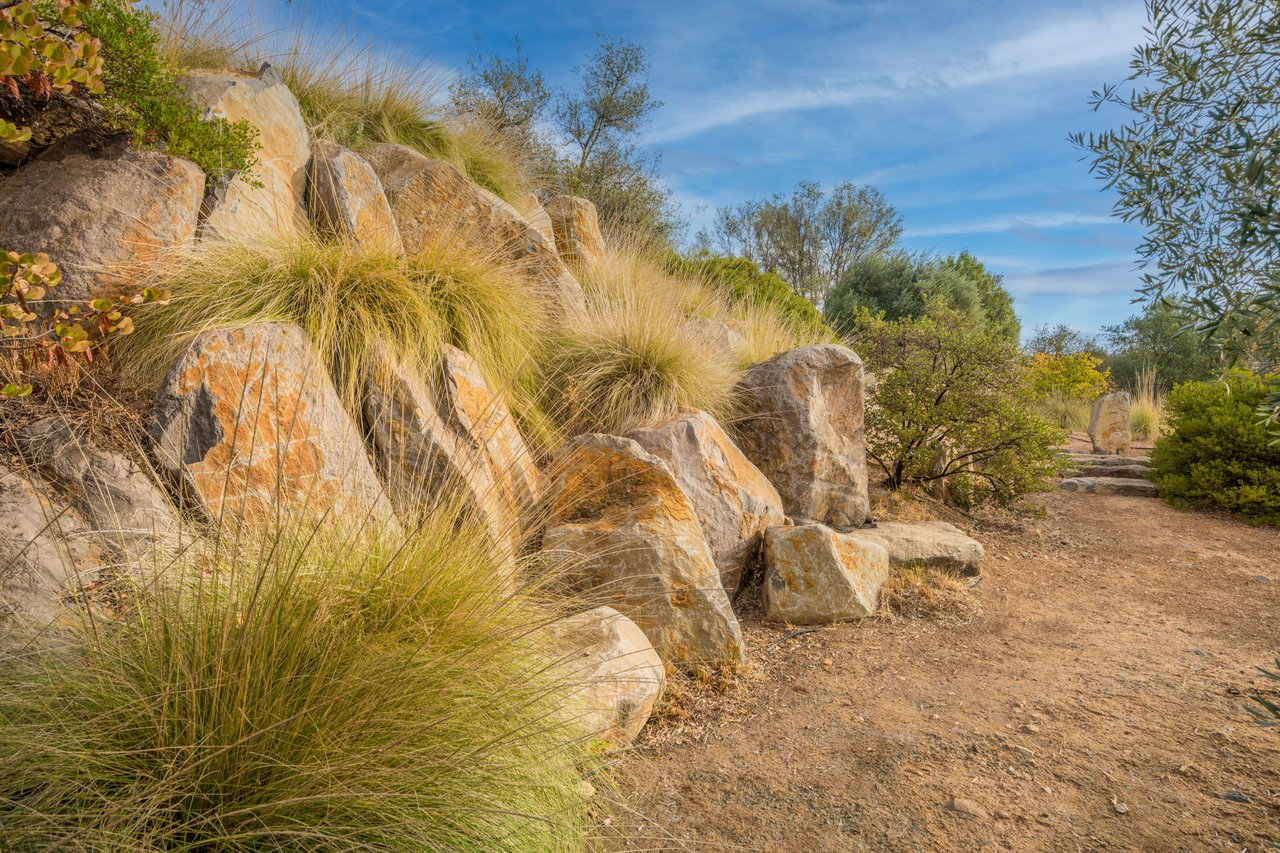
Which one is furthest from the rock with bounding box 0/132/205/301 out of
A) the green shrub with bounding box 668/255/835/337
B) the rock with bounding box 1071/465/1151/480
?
the rock with bounding box 1071/465/1151/480

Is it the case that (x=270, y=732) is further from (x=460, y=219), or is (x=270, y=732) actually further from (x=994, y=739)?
(x=460, y=219)

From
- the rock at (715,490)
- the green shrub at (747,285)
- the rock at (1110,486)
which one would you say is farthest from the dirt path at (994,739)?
the green shrub at (747,285)

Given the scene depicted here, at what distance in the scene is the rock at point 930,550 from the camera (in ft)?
17.2

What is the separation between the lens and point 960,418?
667 cm

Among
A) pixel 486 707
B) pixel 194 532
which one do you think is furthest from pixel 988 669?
pixel 194 532

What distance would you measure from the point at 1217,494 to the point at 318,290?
8.93 meters

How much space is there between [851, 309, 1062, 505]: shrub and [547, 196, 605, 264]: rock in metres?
3.45

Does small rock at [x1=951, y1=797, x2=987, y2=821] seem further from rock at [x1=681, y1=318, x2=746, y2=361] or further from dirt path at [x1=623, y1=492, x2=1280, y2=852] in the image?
rock at [x1=681, y1=318, x2=746, y2=361]

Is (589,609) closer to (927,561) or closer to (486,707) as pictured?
(486,707)

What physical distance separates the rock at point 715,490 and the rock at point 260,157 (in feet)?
9.55

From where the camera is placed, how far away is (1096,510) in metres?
7.93

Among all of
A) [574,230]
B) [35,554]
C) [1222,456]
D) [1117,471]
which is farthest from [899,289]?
[35,554]

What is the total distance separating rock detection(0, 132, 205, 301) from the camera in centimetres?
381

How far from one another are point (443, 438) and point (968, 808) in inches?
117
